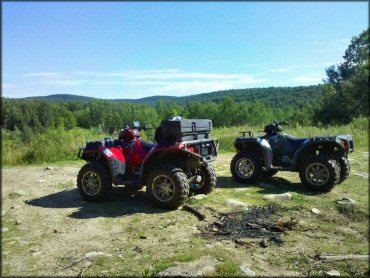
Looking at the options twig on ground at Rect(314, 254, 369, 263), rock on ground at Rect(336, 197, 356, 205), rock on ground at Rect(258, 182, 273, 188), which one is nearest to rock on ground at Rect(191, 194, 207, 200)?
rock on ground at Rect(258, 182, 273, 188)

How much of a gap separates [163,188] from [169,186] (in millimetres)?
115

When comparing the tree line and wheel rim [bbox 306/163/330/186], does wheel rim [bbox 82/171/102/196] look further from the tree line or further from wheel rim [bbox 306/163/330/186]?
the tree line

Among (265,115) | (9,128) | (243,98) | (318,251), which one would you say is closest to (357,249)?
(318,251)

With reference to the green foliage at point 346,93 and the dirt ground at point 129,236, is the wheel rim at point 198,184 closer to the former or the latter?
the dirt ground at point 129,236

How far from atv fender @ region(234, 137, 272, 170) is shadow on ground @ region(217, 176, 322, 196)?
43cm

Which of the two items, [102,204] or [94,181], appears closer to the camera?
[102,204]

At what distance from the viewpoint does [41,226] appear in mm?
5508

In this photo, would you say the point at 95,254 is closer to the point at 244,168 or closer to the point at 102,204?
the point at 102,204

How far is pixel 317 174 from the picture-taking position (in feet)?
24.5

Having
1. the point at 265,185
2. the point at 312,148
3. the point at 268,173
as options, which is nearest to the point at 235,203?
the point at 265,185

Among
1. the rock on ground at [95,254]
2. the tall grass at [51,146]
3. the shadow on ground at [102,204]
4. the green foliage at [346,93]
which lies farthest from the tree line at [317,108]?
the rock on ground at [95,254]

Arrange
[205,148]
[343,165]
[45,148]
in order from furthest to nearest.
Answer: [45,148], [343,165], [205,148]

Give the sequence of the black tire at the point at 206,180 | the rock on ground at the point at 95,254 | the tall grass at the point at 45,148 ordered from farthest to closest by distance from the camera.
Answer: the tall grass at the point at 45,148, the black tire at the point at 206,180, the rock on ground at the point at 95,254

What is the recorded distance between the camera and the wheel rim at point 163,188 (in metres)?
6.14
